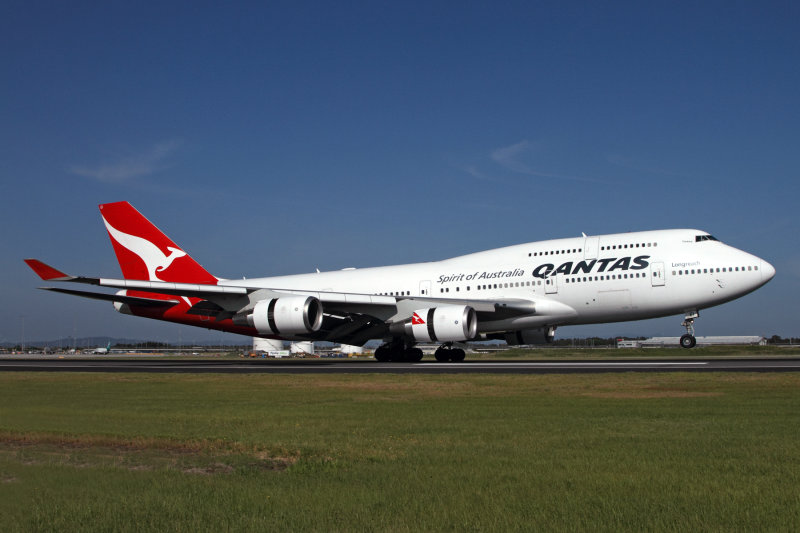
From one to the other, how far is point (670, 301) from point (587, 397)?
1843cm

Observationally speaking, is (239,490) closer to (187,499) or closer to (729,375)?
(187,499)

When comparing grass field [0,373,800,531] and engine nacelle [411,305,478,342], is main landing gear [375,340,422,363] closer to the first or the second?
engine nacelle [411,305,478,342]

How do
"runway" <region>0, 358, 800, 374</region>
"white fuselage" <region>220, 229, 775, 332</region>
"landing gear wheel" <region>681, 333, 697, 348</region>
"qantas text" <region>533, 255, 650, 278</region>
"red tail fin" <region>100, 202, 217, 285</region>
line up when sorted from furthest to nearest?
"red tail fin" <region>100, 202, 217, 285</region>, "qantas text" <region>533, 255, 650, 278</region>, "white fuselage" <region>220, 229, 775, 332</region>, "landing gear wheel" <region>681, 333, 697, 348</region>, "runway" <region>0, 358, 800, 374</region>

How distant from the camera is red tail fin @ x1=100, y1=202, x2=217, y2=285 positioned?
39.3m

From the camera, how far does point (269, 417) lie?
35.0 ft

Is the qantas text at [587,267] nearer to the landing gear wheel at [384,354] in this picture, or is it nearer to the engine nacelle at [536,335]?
the engine nacelle at [536,335]

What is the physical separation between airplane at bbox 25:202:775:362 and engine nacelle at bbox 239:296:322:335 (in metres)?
0.05

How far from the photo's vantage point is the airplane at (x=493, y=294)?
29.5 m

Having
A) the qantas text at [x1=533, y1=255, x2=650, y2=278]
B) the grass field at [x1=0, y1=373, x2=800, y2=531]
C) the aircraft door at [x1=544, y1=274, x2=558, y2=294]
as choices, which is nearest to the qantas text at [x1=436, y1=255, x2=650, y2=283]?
the qantas text at [x1=533, y1=255, x2=650, y2=278]

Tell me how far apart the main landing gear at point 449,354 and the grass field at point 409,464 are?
2055 cm

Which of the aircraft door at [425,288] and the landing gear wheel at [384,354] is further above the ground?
the aircraft door at [425,288]

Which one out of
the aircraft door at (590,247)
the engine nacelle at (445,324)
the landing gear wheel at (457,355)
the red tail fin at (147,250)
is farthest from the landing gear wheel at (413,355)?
the red tail fin at (147,250)

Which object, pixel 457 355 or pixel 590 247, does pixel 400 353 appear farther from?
pixel 590 247

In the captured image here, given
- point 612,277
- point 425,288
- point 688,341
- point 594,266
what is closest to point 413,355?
point 425,288
